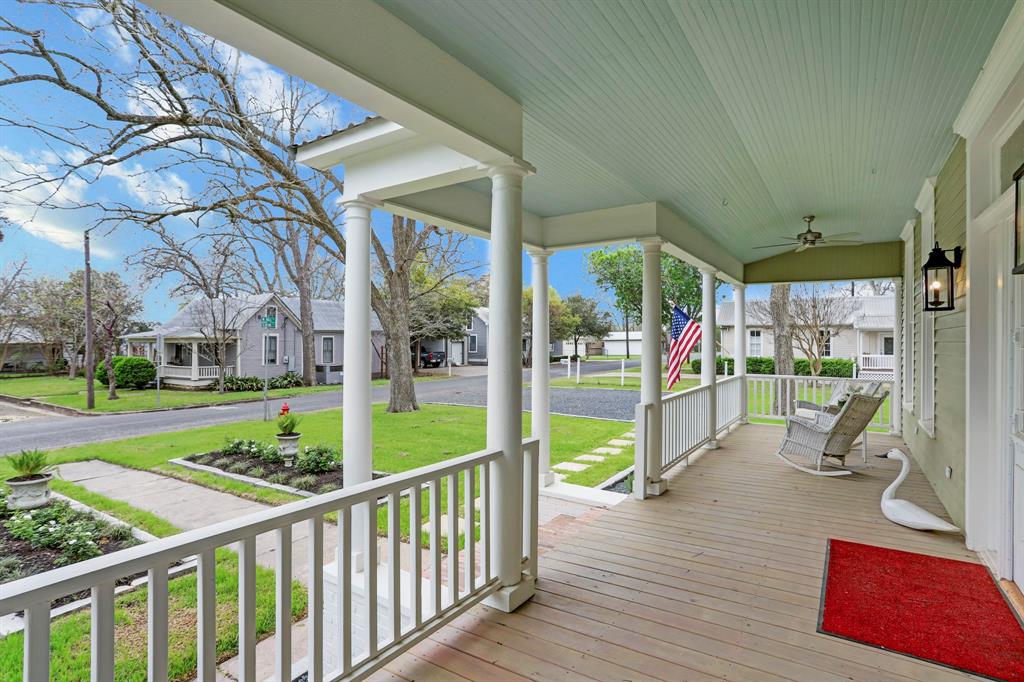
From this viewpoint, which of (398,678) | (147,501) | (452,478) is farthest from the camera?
(147,501)

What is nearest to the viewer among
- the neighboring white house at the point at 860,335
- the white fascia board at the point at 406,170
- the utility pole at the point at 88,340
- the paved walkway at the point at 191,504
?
the white fascia board at the point at 406,170

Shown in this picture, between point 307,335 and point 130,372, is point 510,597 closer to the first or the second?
point 130,372

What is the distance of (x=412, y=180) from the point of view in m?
2.96

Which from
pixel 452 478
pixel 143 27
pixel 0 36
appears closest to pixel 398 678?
pixel 452 478

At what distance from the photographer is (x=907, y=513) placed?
3.83 meters

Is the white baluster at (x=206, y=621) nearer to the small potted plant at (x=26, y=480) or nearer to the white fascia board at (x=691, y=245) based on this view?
the small potted plant at (x=26, y=480)

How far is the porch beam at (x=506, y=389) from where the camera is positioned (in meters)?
2.65

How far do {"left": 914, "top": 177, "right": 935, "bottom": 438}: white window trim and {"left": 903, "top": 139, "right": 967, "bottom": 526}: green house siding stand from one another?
139 millimetres

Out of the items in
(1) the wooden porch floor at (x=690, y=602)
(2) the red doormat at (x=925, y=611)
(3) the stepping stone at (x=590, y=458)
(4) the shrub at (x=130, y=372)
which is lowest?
(3) the stepping stone at (x=590, y=458)

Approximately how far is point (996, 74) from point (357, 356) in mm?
3769

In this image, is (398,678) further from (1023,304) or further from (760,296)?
(760,296)

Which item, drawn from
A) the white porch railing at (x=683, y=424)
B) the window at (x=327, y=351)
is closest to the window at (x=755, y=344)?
the white porch railing at (x=683, y=424)

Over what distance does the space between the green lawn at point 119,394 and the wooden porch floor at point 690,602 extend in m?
5.17

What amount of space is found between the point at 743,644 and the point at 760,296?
1858 centimetres
